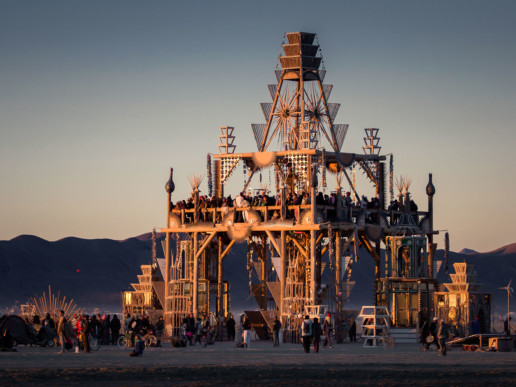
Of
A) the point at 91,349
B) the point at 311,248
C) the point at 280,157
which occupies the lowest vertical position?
the point at 91,349

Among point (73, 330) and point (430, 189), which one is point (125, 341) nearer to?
point (73, 330)

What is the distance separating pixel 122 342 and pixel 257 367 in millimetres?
16993

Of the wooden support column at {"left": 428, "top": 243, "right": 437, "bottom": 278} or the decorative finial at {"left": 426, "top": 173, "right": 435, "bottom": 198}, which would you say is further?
the decorative finial at {"left": 426, "top": 173, "right": 435, "bottom": 198}

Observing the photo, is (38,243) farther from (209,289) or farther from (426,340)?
(426,340)

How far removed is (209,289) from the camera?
64.6 m

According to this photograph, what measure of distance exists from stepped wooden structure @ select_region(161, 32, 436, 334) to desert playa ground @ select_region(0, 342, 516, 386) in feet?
27.6

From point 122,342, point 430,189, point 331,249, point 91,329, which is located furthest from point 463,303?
point 91,329

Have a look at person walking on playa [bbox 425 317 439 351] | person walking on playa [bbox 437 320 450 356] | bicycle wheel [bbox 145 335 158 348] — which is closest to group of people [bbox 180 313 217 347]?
bicycle wheel [bbox 145 335 158 348]

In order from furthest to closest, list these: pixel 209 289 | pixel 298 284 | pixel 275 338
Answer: pixel 209 289 < pixel 298 284 < pixel 275 338

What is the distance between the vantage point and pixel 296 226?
59875mm

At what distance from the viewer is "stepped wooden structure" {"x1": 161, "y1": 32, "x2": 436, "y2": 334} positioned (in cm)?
6031

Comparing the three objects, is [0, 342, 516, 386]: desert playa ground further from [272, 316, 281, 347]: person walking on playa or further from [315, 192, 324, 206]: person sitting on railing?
[315, 192, 324, 206]: person sitting on railing

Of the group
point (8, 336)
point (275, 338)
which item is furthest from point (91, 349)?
point (275, 338)

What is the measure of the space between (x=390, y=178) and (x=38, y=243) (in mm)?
135257
